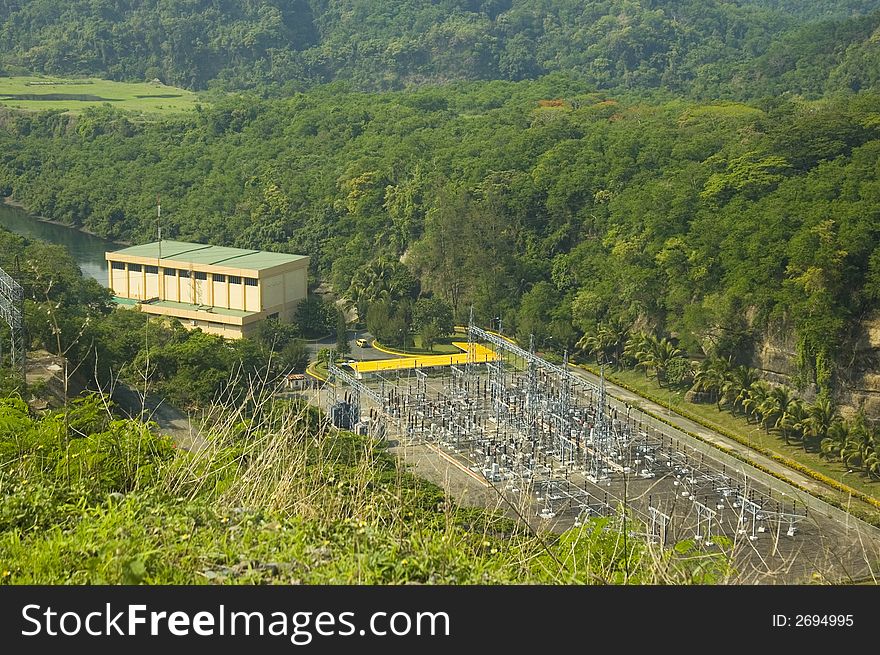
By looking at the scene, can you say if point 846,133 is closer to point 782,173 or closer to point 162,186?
point 782,173

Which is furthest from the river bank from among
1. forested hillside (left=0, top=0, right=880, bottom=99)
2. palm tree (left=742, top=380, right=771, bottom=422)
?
palm tree (left=742, top=380, right=771, bottom=422)

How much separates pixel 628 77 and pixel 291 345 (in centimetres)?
4560

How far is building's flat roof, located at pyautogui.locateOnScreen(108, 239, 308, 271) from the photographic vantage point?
1106 inches

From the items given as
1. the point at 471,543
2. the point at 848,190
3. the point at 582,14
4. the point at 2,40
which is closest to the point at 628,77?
the point at 582,14

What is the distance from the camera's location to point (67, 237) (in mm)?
43344

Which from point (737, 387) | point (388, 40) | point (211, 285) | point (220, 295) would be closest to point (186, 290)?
point (211, 285)

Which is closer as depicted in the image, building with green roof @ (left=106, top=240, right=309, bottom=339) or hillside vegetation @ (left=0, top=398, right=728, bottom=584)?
hillside vegetation @ (left=0, top=398, right=728, bottom=584)

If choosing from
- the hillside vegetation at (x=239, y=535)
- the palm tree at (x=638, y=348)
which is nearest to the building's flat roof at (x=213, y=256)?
the palm tree at (x=638, y=348)

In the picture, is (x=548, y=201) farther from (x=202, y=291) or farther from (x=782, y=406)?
(x=782, y=406)

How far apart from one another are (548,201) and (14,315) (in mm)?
17221

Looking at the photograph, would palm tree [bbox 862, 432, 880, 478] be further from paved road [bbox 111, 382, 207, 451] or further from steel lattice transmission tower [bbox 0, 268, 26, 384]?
steel lattice transmission tower [bbox 0, 268, 26, 384]

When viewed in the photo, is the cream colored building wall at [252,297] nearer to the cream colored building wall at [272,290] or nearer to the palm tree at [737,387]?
the cream colored building wall at [272,290]

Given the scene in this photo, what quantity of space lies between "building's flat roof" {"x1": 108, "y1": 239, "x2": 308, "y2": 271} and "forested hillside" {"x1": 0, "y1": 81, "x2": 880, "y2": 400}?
2373 millimetres

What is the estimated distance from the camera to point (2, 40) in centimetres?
7469
